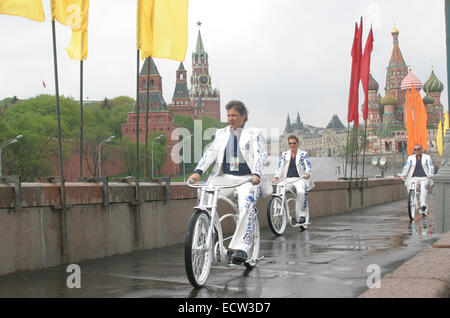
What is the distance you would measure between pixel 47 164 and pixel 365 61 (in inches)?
2152

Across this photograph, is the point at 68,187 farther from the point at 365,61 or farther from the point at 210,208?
the point at 365,61

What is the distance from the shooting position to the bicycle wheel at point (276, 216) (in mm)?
10742

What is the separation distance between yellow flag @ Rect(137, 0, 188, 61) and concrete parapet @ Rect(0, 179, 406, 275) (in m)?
1.84

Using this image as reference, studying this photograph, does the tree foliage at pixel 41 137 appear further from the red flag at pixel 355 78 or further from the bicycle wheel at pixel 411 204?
the bicycle wheel at pixel 411 204

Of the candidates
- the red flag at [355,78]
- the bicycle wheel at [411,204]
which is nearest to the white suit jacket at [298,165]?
the bicycle wheel at [411,204]

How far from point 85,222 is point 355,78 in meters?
13.1

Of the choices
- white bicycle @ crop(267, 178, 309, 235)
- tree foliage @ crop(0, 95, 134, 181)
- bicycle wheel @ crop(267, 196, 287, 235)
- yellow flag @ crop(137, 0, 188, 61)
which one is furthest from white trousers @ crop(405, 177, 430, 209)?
tree foliage @ crop(0, 95, 134, 181)

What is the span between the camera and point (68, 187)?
Answer: 7.12 meters

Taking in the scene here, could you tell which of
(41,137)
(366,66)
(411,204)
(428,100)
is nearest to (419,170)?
(411,204)

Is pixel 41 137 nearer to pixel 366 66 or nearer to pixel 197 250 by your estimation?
pixel 366 66

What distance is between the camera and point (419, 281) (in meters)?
4.27

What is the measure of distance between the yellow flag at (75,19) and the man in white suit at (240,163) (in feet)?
8.76

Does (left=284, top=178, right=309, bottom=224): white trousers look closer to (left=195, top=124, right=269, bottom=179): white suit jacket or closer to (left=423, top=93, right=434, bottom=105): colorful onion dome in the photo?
(left=195, top=124, right=269, bottom=179): white suit jacket
